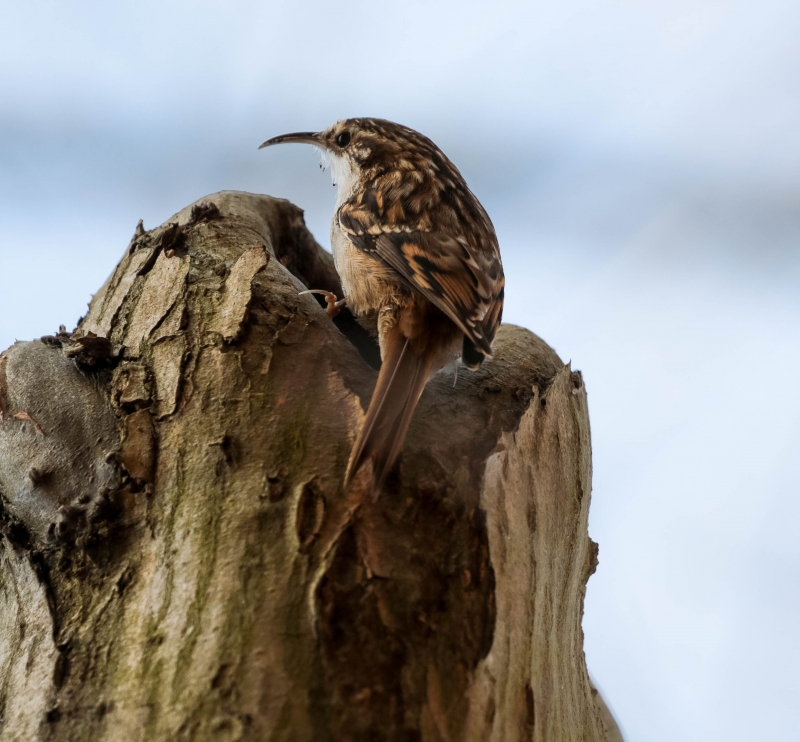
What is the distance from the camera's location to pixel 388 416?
3.81 ft

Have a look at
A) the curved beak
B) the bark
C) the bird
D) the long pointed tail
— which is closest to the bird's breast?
the bird

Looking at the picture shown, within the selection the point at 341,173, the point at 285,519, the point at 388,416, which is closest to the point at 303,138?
the point at 341,173

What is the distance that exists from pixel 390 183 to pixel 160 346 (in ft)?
3.00

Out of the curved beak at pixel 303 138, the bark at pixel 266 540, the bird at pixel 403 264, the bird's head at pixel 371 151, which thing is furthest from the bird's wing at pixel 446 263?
the curved beak at pixel 303 138

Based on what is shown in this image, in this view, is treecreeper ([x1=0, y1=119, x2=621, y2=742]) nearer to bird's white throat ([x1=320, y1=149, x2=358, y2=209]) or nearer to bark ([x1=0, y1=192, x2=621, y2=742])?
bark ([x1=0, y1=192, x2=621, y2=742])

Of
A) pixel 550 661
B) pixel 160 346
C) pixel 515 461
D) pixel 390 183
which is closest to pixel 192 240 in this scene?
pixel 160 346

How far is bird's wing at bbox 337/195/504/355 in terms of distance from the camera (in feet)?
4.85

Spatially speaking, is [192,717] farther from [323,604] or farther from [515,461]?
[515,461]

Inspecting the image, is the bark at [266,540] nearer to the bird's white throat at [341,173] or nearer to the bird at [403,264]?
the bird at [403,264]

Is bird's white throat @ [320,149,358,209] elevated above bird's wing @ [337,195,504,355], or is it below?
above

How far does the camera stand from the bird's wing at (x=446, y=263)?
1.48 meters

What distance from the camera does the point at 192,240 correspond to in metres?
1.68

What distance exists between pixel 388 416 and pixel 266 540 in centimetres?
28

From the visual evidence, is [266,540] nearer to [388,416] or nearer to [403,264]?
[388,416]
